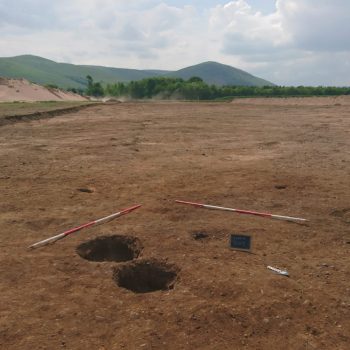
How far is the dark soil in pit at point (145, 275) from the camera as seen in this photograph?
16.0ft

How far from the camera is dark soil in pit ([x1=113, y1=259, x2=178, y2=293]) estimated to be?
4.89m

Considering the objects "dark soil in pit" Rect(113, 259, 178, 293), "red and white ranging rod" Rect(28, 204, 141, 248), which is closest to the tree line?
"red and white ranging rod" Rect(28, 204, 141, 248)

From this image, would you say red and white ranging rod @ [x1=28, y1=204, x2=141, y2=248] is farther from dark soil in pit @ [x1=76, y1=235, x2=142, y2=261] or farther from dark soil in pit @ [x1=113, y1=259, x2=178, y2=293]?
dark soil in pit @ [x1=113, y1=259, x2=178, y2=293]

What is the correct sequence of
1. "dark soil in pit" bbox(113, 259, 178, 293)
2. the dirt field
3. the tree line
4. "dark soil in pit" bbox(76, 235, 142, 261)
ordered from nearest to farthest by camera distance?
1. the dirt field
2. "dark soil in pit" bbox(113, 259, 178, 293)
3. "dark soil in pit" bbox(76, 235, 142, 261)
4. the tree line

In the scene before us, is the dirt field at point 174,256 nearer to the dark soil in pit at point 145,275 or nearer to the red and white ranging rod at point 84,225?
the dark soil in pit at point 145,275

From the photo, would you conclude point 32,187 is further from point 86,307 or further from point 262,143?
point 262,143

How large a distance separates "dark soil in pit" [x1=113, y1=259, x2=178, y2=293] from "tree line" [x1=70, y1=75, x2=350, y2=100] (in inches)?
2173

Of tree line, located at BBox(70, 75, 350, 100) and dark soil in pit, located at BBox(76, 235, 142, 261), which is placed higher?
dark soil in pit, located at BBox(76, 235, 142, 261)

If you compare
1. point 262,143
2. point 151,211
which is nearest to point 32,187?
point 151,211

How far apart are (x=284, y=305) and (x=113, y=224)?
2818 mm

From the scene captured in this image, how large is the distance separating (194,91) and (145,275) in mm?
58908

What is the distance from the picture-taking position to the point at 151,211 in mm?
6832

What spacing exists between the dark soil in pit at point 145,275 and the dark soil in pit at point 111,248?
1.18 ft

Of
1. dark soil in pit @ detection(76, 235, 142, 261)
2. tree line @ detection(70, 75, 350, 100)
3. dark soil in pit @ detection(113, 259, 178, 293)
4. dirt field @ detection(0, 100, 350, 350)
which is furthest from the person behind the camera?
tree line @ detection(70, 75, 350, 100)
